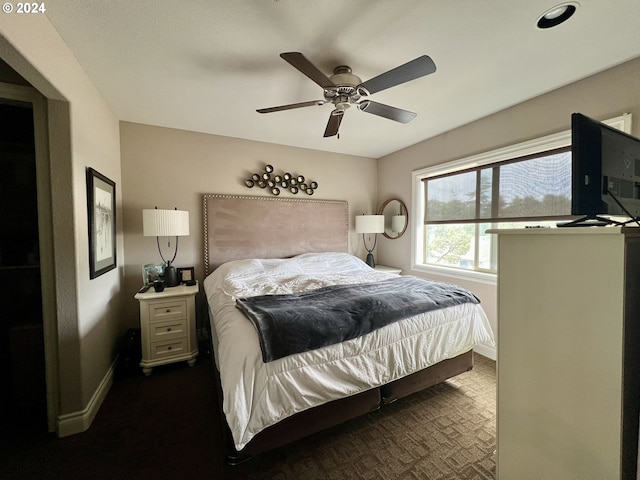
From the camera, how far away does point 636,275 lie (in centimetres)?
74

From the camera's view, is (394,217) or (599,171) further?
(394,217)

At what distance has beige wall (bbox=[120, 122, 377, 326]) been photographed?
2.90 metres

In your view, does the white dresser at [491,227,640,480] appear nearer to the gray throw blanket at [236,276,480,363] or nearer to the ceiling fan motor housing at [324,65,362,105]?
the gray throw blanket at [236,276,480,363]

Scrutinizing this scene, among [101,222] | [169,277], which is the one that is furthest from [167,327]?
[101,222]

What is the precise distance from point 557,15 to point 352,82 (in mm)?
1229

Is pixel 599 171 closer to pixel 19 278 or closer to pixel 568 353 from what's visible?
pixel 568 353

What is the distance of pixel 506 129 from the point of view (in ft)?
8.65

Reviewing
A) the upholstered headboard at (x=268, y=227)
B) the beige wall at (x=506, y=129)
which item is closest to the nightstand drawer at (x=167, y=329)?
the upholstered headboard at (x=268, y=227)

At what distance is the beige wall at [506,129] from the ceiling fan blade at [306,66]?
79.0 inches

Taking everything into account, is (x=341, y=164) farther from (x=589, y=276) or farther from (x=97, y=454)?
(x=97, y=454)

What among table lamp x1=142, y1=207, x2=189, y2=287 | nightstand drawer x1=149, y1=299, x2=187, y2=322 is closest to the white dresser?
nightstand drawer x1=149, y1=299, x2=187, y2=322

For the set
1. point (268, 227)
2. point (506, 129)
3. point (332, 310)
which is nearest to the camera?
point (332, 310)

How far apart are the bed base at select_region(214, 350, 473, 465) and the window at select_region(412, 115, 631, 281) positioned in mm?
1403

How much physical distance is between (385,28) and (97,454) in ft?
10.3
